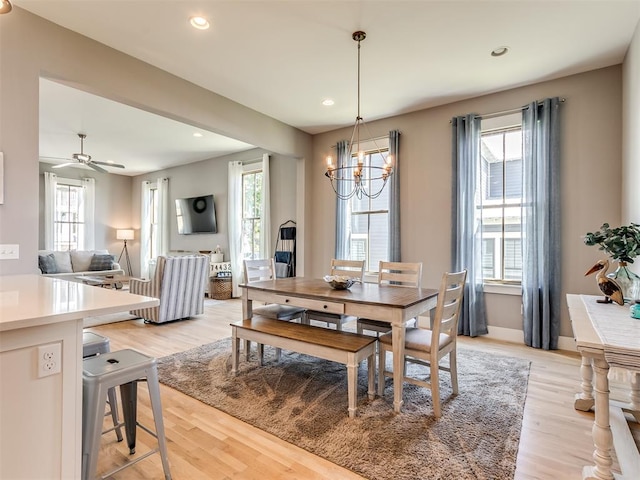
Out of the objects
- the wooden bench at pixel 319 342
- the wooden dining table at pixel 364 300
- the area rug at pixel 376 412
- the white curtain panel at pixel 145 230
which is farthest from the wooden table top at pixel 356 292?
the white curtain panel at pixel 145 230

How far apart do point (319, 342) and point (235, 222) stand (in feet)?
16.2

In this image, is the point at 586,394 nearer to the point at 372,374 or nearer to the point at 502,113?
the point at 372,374

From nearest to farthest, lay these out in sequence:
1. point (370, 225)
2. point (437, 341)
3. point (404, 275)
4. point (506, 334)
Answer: point (437, 341) < point (404, 275) < point (506, 334) < point (370, 225)

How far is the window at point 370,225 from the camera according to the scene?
506 centimetres

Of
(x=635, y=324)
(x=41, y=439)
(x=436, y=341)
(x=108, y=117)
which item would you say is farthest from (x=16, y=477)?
(x=108, y=117)

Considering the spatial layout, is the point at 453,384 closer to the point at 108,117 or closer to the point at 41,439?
the point at 41,439

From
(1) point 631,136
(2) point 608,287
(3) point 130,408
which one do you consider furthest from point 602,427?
(1) point 631,136

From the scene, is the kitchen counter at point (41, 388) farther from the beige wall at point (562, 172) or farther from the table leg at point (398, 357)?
the beige wall at point (562, 172)

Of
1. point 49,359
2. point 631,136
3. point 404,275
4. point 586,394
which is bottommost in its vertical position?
point 586,394

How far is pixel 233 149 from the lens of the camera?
6926 millimetres

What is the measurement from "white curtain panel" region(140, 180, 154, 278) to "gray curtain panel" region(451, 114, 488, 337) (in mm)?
7966

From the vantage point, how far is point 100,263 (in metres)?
7.59

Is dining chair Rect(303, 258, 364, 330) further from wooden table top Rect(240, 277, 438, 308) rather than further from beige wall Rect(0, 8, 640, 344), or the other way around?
beige wall Rect(0, 8, 640, 344)

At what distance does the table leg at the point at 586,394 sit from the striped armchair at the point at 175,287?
454 centimetres
